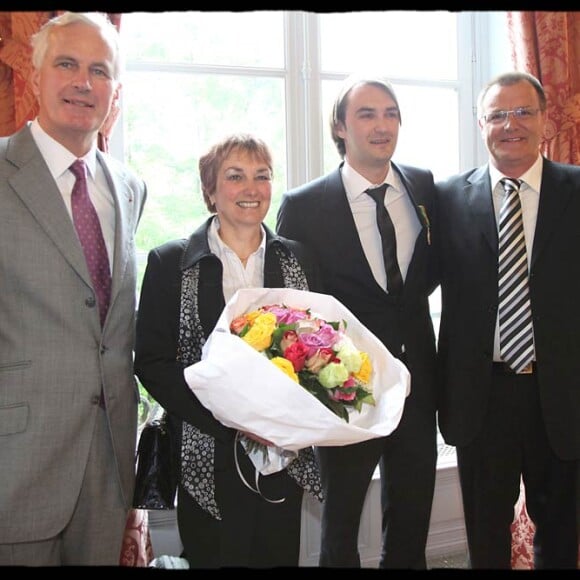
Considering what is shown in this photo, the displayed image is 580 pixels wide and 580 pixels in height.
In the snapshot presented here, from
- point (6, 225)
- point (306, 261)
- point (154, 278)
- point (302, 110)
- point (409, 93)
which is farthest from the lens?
point (409, 93)

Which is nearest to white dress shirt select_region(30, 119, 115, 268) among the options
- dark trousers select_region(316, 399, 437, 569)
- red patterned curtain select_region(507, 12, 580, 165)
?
dark trousers select_region(316, 399, 437, 569)

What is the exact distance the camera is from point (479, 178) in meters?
2.13

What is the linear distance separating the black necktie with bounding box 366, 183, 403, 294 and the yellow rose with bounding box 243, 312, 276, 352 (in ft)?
2.15

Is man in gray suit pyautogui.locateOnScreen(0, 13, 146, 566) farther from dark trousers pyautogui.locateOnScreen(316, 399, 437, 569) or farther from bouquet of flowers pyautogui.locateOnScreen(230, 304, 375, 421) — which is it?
dark trousers pyautogui.locateOnScreen(316, 399, 437, 569)

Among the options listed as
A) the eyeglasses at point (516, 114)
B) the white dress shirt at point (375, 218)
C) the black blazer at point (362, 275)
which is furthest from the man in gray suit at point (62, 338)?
the eyeglasses at point (516, 114)

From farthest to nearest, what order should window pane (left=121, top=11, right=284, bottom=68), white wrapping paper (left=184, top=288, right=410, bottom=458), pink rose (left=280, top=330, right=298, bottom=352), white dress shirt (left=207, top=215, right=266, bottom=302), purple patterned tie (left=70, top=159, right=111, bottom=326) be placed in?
window pane (left=121, top=11, right=284, bottom=68)
white dress shirt (left=207, top=215, right=266, bottom=302)
purple patterned tie (left=70, top=159, right=111, bottom=326)
pink rose (left=280, top=330, right=298, bottom=352)
white wrapping paper (left=184, top=288, right=410, bottom=458)

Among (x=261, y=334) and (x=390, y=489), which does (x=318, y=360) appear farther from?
(x=390, y=489)

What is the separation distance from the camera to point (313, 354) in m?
1.49

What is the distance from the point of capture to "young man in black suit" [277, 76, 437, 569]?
6.77 feet

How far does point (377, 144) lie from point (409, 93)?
102cm

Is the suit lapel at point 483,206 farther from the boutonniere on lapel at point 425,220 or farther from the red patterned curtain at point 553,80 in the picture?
the red patterned curtain at point 553,80

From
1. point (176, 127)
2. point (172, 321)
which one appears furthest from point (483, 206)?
point (176, 127)

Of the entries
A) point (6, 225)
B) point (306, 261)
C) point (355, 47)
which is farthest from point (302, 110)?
point (6, 225)

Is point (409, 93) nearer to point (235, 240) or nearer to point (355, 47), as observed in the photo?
point (355, 47)
